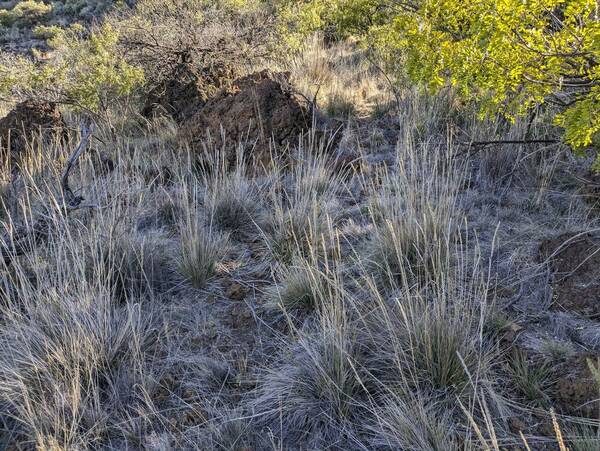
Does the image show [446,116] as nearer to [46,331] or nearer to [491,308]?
[491,308]

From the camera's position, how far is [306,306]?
2.89 meters

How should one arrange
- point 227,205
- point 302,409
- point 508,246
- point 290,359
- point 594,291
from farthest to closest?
A: point 227,205
point 508,246
point 594,291
point 290,359
point 302,409

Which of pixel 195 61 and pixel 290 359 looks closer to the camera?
pixel 290 359

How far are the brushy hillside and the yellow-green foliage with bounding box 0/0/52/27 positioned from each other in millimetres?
22785

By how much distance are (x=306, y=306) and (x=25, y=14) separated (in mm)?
27645

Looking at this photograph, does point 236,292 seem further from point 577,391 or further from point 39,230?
point 577,391

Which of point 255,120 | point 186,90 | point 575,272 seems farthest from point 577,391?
point 186,90

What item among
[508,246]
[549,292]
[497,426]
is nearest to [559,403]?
[497,426]

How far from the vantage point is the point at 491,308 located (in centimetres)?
251

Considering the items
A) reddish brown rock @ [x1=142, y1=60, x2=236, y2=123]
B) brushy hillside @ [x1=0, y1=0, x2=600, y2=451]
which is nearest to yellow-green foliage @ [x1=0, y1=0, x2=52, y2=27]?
reddish brown rock @ [x1=142, y1=60, x2=236, y2=123]

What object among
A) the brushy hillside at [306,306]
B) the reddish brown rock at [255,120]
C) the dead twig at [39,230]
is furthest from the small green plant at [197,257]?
the reddish brown rock at [255,120]

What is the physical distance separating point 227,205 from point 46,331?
5.93 ft

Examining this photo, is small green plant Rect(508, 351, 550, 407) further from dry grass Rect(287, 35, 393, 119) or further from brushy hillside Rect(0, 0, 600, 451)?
dry grass Rect(287, 35, 393, 119)

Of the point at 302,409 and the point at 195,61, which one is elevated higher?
the point at 195,61
